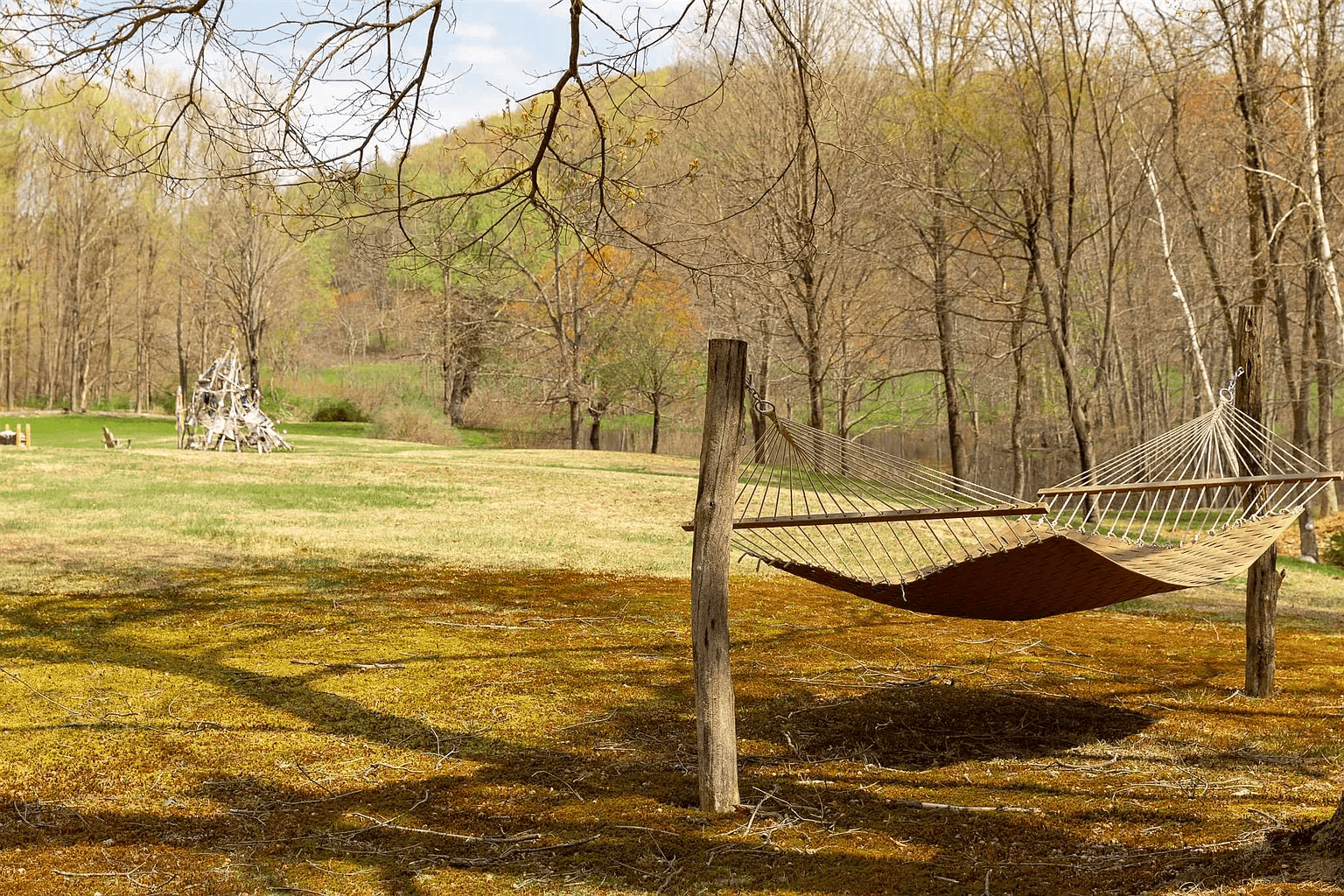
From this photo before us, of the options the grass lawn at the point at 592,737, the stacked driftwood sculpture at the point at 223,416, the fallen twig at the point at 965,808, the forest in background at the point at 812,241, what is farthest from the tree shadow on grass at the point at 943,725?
the stacked driftwood sculpture at the point at 223,416

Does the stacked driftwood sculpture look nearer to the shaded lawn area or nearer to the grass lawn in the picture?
the grass lawn

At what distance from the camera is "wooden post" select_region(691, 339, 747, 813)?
271 centimetres

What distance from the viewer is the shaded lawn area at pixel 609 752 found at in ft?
7.73

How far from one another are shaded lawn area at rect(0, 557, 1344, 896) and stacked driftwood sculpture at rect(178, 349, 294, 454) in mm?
9497

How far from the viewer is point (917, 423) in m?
22.5

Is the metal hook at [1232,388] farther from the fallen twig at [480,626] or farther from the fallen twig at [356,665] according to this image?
the fallen twig at [356,665]

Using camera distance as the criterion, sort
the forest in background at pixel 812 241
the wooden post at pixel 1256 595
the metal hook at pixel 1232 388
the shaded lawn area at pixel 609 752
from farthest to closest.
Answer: the forest in background at pixel 812 241
the metal hook at pixel 1232 388
the wooden post at pixel 1256 595
the shaded lawn area at pixel 609 752

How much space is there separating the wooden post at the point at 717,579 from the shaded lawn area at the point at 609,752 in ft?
0.45

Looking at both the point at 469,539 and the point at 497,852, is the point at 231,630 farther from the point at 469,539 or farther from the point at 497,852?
the point at 469,539

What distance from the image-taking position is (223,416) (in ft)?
48.1

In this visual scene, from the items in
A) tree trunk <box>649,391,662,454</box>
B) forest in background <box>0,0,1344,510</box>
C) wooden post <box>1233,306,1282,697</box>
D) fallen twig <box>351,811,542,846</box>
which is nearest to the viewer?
fallen twig <box>351,811,542,846</box>

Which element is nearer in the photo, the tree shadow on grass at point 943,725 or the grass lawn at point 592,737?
the grass lawn at point 592,737

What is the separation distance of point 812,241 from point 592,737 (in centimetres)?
731

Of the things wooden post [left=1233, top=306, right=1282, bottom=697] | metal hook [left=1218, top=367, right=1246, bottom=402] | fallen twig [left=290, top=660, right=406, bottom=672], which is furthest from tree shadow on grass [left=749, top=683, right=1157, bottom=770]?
fallen twig [left=290, top=660, right=406, bottom=672]
